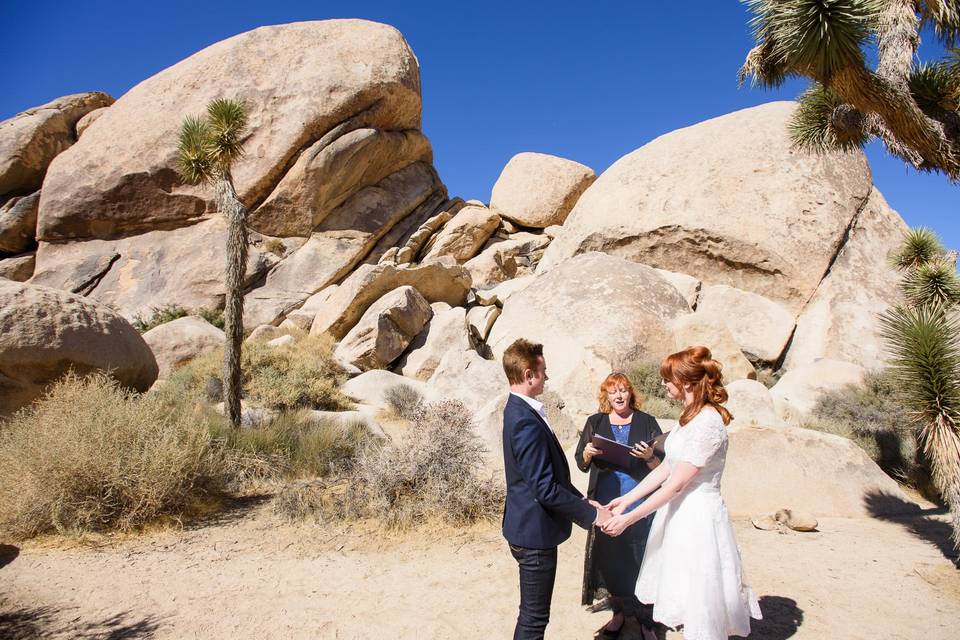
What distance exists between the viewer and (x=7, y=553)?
14.8ft

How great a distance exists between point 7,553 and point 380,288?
1031cm

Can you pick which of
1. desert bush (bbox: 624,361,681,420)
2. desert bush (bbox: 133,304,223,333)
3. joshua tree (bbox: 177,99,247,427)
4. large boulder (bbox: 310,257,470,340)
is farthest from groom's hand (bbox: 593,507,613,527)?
desert bush (bbox: 133,304,223,333)

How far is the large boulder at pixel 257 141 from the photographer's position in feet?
61.2

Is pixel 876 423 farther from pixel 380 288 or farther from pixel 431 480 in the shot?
pixel 380 288

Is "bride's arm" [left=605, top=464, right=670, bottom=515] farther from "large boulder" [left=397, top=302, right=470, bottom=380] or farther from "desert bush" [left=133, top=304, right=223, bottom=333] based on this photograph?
"desert bush" [left=133, top=304, right=223, bottom=333]

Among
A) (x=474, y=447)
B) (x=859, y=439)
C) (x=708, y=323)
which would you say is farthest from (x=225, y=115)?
(x=859, y=439)

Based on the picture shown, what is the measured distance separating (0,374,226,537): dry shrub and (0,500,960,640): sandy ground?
28 cm

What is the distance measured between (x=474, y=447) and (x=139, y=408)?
139 inches

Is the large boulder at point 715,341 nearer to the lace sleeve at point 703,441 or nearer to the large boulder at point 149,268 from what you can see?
the lace sleeve at point 703,441

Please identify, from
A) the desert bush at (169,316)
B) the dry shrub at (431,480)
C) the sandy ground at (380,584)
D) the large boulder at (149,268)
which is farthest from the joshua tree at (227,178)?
the large boulder at (149,268)

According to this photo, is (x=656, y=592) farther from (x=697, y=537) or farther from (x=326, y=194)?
(x=326, y=194)

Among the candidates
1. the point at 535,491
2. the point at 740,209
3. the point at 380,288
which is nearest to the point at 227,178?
the point at 380,288

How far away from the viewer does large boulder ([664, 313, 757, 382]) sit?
9.60 metres

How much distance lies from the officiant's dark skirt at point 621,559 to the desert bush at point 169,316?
15.7m
